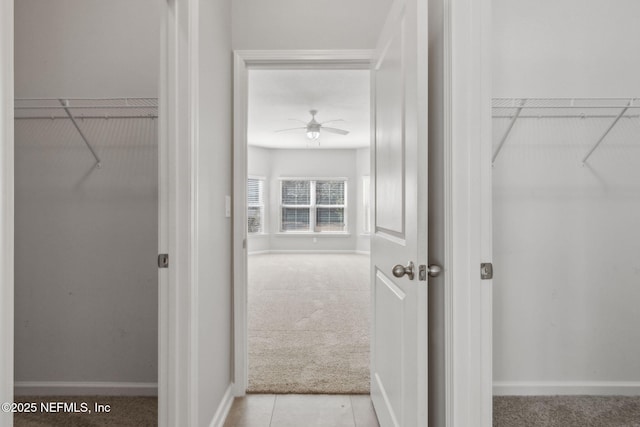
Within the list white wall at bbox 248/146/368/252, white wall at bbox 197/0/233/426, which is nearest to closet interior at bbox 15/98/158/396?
white wall at bbox 197/0/233/426

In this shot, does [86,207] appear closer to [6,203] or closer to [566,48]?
[6,203]

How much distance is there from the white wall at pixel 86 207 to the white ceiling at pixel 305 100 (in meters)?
1.86

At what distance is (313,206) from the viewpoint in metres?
9.32

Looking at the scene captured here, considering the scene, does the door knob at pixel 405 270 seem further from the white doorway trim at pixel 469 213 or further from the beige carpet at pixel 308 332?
the beige carpet at pixel 308 332

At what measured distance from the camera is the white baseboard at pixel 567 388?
208 cm

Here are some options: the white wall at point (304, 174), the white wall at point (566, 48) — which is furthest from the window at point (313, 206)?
the white wall at point (566, 48)

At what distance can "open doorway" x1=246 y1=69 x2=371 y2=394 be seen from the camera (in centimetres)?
259

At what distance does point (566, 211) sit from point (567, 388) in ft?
A: 3.45

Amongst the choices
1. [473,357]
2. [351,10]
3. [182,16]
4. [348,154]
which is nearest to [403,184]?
[473,357]

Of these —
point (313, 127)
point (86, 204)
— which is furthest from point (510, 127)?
point (313, 127)

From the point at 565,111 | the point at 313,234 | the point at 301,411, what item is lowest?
the point at 301,411

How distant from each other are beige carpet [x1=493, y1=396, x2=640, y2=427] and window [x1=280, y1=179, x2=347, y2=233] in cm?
738

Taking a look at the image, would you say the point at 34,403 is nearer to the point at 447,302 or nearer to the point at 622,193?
the point at 447,302

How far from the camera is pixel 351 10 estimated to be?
2.12 metres
